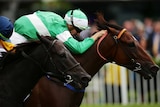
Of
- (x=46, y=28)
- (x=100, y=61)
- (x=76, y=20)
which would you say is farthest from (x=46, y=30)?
(x=100, y=61)

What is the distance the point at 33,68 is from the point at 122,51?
1.84 metres

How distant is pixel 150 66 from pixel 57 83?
1385mm

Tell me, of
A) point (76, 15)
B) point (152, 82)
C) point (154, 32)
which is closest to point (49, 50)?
point (76, 15)

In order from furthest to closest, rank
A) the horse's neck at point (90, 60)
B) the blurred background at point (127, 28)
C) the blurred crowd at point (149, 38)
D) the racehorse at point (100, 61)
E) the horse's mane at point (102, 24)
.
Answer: the blurred crowd at point (149, 38) → the blurred background at point (127, 28) → the horse's mane at point (102, 24) → the horse's neck at point (90, 60) → the racehorse at point (100, 61)

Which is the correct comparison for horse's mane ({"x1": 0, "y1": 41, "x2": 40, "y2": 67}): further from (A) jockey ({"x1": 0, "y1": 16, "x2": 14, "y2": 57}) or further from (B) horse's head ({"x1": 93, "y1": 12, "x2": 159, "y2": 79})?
(B) horse's head ({"x1": 93, "y1": 12, "x2": 159, "y2": 79})

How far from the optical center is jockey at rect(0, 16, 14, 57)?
756cm

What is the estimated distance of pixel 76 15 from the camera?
8398 millimetres

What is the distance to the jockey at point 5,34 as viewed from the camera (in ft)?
24.8

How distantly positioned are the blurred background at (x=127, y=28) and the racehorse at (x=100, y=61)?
444 cm

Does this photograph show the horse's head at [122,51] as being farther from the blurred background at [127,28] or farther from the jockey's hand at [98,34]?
the blurred background at [127,28]

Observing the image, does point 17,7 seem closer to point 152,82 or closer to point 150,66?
point 152,82

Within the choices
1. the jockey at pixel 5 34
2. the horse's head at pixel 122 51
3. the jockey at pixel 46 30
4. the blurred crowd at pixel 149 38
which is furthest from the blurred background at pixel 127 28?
the jockey at pixel 5 34

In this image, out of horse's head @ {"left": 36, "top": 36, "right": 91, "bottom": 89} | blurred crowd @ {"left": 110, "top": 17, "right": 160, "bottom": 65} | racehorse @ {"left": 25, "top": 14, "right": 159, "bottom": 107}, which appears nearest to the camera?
horse's head @ {"left": 36, "top": 36, "right": 91, "bottom": 89}

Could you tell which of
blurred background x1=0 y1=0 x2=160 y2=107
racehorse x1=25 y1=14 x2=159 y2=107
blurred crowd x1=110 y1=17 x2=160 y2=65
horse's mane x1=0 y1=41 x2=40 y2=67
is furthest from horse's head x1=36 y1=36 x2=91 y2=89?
blurred crowd x1=110 y1=17 x2=160 y2=65
